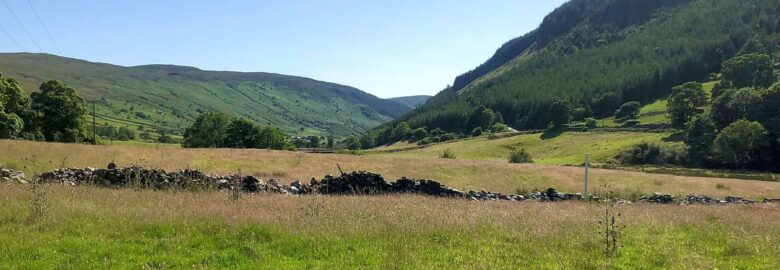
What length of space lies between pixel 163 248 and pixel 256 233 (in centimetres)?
211

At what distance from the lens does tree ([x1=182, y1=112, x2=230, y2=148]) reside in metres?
104

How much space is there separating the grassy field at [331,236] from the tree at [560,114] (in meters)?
164

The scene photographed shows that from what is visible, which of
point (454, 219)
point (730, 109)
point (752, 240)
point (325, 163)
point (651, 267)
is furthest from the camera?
point (730, 109)

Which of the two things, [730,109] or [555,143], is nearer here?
[730,109]

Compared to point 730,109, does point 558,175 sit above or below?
below

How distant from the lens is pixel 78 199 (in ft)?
48.0

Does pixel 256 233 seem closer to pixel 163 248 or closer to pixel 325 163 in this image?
pixel 163 248

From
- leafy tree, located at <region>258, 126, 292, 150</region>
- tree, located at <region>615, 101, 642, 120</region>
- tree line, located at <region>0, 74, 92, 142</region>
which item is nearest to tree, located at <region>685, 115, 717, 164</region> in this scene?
tree, located at <region>615, 101, 642, 120</region>

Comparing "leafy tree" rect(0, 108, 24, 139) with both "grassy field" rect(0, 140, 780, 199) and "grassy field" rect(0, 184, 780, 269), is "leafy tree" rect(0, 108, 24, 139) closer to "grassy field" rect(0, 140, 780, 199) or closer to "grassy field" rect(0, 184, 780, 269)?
"grassy field" rect(0, 140, 780, 199)

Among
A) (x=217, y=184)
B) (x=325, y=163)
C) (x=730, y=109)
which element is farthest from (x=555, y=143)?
(x=217, y=184)

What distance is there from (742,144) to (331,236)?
106m

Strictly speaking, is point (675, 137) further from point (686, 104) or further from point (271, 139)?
point (271, 139)

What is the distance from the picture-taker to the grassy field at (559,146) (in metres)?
119

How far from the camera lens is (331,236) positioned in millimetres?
11508
